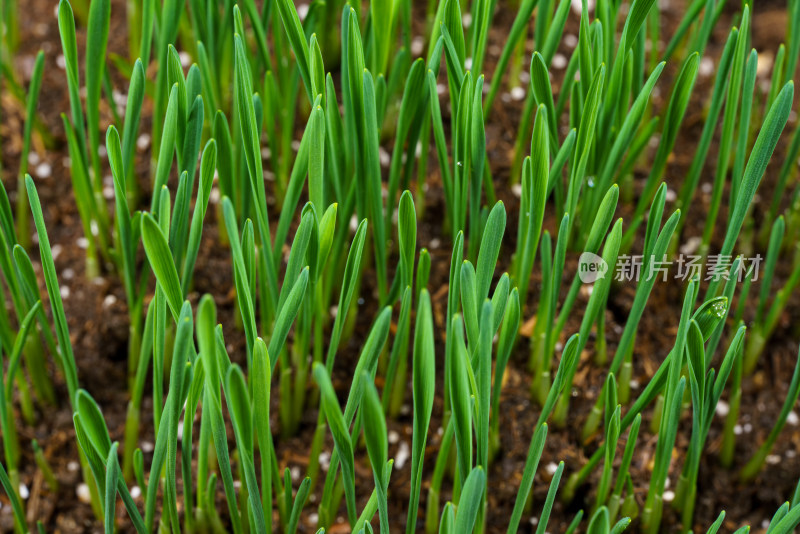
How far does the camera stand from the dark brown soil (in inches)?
43.9

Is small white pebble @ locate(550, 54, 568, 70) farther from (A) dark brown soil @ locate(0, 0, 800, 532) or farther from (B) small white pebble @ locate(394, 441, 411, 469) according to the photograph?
(B) small white pebble @ locate(394, 441, 411, 469)

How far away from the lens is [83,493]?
111 cm

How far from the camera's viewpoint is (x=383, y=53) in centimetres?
106

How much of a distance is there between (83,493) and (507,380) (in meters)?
0.57

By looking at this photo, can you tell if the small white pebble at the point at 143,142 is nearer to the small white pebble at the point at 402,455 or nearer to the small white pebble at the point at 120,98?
the small white pebble at the point at 120,98

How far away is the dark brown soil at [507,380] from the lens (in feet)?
3.66

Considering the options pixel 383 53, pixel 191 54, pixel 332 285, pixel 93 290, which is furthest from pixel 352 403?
pixel 191 54

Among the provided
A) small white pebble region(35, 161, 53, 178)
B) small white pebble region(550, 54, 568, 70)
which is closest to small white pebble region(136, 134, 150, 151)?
small white pebble region(35, 161, 53, 178)

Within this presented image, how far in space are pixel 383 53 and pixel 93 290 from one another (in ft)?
1.79

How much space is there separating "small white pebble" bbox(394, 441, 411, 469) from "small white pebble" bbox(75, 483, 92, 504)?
392 millimetres

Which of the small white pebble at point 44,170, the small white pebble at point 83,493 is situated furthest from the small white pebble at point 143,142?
the small white pebble at point 83,493

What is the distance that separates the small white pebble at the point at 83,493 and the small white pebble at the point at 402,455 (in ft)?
1.29

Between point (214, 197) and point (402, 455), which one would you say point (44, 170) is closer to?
point (214, 197)

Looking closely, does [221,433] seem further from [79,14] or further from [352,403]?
[79,14]
